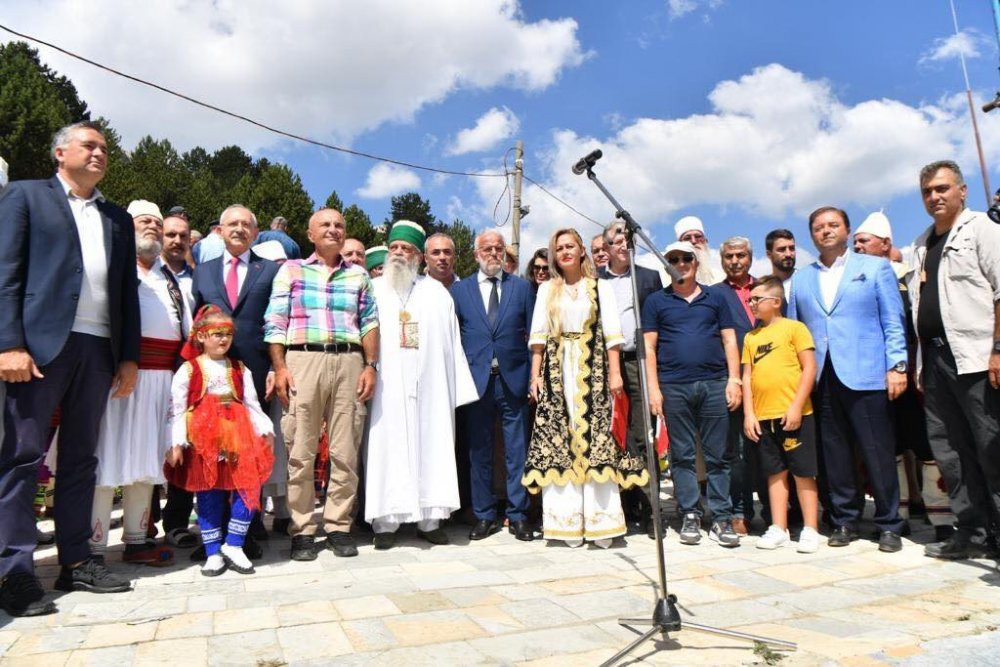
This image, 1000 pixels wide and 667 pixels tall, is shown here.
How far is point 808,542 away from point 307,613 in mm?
3061

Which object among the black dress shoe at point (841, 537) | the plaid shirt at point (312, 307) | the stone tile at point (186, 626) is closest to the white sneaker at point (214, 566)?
the stone tile at point (186, 626)

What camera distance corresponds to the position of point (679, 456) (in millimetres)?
4691

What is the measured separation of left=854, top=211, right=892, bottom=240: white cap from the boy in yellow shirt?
1.47 metres

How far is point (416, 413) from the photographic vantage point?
4668 millimetres

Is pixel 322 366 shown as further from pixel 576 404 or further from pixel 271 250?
pixel 271 250

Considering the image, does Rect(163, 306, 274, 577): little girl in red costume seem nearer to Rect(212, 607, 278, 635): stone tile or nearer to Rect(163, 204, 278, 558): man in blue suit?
Rect(163, 204, 278, 558): man in blue suit

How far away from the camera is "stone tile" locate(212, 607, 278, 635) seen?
2842mm

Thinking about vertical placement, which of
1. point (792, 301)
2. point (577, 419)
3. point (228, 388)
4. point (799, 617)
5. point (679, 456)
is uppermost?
point (792, 301)

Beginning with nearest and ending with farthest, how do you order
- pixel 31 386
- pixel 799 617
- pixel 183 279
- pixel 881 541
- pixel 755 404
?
pixel 799 617 < pixel 31 386 < pixel 881 541 < pixel 755 404 < pixel 183 279

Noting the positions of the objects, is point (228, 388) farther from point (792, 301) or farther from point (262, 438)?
point (792, 301)

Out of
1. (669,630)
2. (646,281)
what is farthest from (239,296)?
(669,630)

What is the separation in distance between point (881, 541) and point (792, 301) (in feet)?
5.45

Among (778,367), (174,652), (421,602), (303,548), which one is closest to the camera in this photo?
(174,652)

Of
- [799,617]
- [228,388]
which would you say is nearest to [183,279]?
[228,388]
